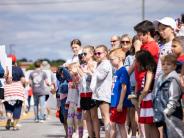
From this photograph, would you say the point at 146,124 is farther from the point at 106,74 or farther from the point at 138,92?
the point at 106,74

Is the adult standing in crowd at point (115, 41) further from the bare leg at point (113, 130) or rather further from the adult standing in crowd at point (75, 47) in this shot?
the bare leg at point (113, 130)

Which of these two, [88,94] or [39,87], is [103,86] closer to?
[88,94]

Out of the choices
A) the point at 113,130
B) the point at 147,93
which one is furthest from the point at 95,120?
the point at 147,93

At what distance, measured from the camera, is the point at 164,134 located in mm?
8375

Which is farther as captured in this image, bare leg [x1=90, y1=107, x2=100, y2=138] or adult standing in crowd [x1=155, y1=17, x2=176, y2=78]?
bare leg [x1=90, y1=107, x2=100, y2=138]

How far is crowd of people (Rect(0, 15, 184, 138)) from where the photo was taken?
8.17 metres

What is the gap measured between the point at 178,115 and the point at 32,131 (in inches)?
327

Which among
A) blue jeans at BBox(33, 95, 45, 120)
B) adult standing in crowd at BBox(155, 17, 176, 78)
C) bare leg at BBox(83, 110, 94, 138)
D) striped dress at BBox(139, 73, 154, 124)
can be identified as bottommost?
blue jeans at BBox(33, 95, 45, 120)

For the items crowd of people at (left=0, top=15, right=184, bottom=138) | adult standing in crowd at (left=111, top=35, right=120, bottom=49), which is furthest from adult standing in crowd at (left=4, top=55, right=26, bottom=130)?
adult standing in crowd at (left=111, top=35, right=120, bottom=49)

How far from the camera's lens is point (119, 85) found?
10.1 m

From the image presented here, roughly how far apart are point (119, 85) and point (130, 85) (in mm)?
179

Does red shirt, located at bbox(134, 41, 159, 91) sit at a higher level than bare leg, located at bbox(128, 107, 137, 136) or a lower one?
higher

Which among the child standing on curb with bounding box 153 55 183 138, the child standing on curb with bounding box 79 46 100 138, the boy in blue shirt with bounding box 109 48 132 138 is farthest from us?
the child standing on curb with bounding box 79 46 100 138

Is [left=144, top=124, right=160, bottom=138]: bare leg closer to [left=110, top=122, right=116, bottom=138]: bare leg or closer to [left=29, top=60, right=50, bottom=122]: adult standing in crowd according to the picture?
[left=110, top=122, right=116, bottom=138]: bare leg
